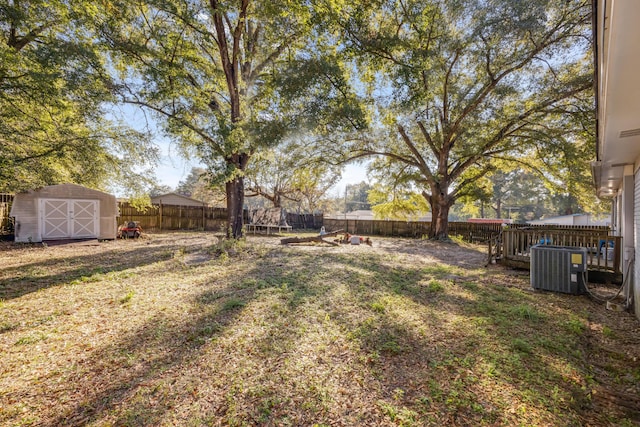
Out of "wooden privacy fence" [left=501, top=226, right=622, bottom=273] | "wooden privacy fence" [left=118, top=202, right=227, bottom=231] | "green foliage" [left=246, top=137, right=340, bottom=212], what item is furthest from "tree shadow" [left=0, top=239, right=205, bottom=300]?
"wooden privacy fence" [left=501, top=226, right=622, bottom=273]

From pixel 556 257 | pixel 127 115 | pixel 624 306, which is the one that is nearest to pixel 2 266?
pixel 127 115

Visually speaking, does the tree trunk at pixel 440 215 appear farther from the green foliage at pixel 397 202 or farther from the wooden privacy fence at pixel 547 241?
the wooden privacy fence at pixel 547 241

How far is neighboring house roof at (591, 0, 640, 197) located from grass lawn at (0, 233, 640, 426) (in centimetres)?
272

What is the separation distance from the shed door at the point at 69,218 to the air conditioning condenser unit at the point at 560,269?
16.6 m

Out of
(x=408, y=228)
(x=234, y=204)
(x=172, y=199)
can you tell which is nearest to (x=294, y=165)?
(x=234, y=204)

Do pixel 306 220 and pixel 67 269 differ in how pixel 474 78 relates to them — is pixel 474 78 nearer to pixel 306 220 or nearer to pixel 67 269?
pixel 306 220

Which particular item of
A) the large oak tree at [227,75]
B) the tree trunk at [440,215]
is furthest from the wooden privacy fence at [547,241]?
the tree trunk at [440,215]

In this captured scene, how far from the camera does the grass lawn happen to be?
6.95 feet

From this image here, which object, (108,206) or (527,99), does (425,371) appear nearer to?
(527,99)

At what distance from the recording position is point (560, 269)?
548 cm

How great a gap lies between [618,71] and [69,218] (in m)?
16.5

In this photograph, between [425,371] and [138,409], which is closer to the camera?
[138,409]

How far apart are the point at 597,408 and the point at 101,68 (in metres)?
11.6

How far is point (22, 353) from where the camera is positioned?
113 inches
